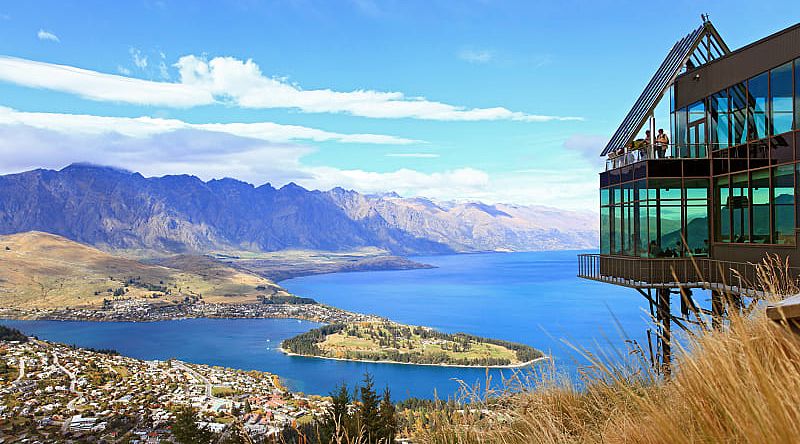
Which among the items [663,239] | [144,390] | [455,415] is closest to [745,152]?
[663,239]

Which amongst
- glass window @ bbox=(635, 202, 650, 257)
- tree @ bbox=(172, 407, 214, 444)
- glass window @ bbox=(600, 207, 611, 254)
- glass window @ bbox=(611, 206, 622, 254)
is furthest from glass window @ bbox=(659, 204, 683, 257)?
tree @ bbox=(172, 407, 214, 444)

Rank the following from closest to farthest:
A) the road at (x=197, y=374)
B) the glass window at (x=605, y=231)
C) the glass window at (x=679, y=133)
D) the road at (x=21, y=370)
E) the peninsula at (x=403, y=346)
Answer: the glass window at (x=679, y=133), the glass window at (x=605, y=231), the road at (x=197, y=374), the road at (x=21, y=370), the peninsula at (x=403, y=346)

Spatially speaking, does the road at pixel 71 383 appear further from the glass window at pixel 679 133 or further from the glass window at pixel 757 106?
the glass window at pixel 757 106

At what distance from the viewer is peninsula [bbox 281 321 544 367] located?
64938 millimetres

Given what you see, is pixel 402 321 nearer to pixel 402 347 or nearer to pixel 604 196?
pixel 402 347

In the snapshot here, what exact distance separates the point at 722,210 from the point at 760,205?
1.22 m

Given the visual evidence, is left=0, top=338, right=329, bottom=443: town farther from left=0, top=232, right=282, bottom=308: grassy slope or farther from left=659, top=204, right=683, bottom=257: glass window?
left=0, top=232, right=282, bottom=308: grassy slope

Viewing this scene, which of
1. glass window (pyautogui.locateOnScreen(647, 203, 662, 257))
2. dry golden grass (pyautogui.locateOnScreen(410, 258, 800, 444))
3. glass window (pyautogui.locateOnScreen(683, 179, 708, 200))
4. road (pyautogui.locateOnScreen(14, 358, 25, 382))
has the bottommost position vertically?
road (pyautogui.locateOnScreen(14, 358, 25, 382))

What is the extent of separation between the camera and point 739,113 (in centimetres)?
1266

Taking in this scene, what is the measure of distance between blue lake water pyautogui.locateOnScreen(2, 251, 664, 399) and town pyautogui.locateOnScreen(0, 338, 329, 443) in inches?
271

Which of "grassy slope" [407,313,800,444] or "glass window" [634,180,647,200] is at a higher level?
"glass window" [634,180,647,200]

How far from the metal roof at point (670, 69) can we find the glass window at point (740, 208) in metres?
3.28

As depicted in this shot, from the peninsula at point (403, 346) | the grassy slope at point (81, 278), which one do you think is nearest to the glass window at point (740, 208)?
the peninsula at point (403, 346)

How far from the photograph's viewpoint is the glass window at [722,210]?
500 inches
